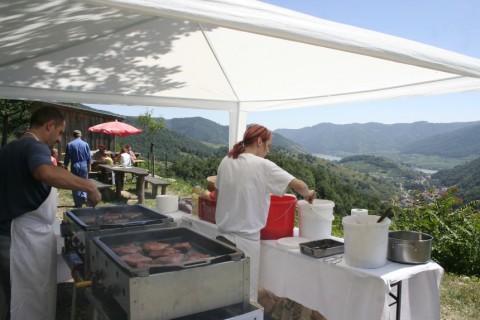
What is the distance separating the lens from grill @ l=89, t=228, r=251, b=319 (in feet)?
4.62

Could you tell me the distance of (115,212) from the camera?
292 centimetres

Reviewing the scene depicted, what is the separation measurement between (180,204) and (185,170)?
40.5 feet

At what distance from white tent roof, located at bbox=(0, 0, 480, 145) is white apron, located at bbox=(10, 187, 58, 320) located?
4.42ft

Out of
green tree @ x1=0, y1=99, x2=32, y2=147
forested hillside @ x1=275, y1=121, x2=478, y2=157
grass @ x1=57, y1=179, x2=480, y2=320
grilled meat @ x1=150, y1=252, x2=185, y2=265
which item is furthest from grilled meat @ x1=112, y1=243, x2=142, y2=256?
forested hillside @ x1=275, y1=121, x2=478, y2=157

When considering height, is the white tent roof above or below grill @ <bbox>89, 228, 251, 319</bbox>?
above

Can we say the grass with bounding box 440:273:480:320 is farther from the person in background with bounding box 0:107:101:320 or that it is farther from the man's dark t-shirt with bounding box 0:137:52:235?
the man's dark t-shirt with bounding box 0:137:52:235

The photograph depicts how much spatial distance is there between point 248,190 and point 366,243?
31.9 inches

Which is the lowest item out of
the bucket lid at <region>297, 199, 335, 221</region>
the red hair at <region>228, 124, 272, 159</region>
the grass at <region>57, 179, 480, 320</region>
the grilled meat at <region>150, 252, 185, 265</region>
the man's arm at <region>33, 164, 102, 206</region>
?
the grass at <region>57, 179, 480, 320</region>

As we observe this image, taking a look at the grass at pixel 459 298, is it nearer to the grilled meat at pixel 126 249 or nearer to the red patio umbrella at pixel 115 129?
the grilled meat at pixel 126 249

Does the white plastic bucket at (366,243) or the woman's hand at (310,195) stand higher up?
the woman's hand at (310,195)

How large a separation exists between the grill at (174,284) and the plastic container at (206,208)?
1.41 meters

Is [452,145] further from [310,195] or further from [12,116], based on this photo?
[310,195]

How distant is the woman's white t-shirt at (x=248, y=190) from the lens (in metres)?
2.45

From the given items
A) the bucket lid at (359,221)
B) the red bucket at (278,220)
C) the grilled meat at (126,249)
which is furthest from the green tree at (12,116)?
the bucket lid at (359,221)
